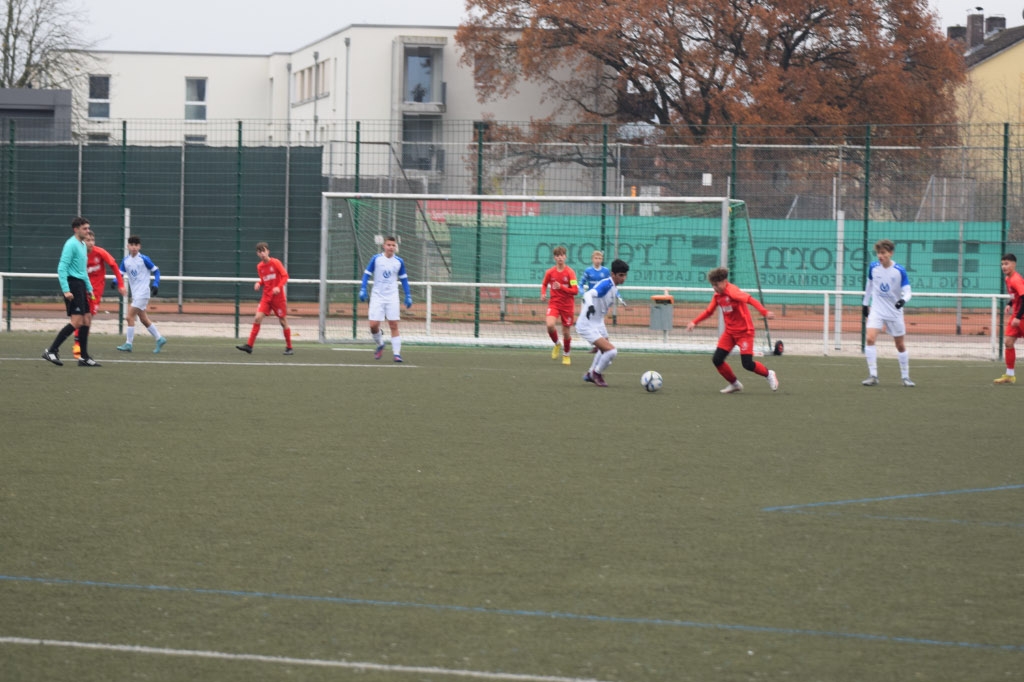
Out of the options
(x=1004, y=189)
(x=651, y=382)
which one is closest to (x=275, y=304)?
(x=651, y=382)

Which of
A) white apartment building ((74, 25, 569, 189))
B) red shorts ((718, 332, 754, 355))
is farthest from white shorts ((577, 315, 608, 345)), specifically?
white apartment building ((74, 25, 569, 189))

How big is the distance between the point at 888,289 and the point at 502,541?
34.9 ft

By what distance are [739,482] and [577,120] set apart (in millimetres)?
35330

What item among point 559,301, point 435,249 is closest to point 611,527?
point 559,301

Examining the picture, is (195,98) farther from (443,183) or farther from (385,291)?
(385,291)

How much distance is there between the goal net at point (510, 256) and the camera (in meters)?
22.6

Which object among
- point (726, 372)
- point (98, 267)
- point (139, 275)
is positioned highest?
point (98, 267)

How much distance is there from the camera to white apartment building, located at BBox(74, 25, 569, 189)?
47.7 meters

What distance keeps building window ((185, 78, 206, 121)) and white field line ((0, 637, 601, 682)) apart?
55.3 metres

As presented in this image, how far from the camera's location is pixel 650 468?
9.02 m

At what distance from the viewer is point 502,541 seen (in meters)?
6.59

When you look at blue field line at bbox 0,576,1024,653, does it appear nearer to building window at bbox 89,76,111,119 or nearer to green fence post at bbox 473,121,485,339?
green fence post at bbox 473,121,485,339

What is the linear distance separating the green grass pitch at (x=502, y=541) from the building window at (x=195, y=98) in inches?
1844

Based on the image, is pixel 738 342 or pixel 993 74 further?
pixel 993 74
